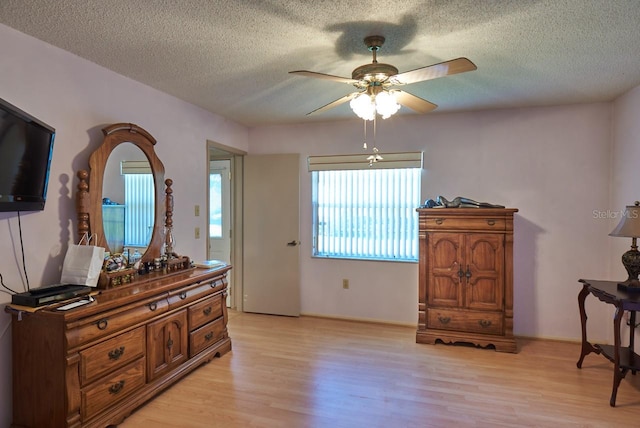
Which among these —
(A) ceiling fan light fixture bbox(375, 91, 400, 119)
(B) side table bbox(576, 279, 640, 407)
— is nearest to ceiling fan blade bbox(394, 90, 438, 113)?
(A) ceiling fan light fixture bbox(375, 91, 400, 119)

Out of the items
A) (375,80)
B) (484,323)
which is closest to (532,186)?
(484,323)

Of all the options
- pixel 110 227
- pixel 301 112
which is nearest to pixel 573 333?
pixel 301 112

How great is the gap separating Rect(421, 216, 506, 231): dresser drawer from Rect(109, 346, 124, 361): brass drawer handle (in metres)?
2.69

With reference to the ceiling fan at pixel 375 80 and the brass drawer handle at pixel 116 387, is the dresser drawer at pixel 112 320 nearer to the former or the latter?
the brass drawer handle at pixel 116 387

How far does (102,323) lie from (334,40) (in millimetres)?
2147

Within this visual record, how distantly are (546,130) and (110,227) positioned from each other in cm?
403

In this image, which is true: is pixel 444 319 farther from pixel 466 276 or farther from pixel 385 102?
pixel 385 102

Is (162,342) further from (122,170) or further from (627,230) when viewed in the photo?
(627,230)

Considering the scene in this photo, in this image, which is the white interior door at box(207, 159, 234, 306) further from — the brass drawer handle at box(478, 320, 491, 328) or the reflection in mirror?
the brass drawer handle at box(478, 320, 491, 328)

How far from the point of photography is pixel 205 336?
3.00 m

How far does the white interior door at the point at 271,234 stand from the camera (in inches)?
171

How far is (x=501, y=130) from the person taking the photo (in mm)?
3701

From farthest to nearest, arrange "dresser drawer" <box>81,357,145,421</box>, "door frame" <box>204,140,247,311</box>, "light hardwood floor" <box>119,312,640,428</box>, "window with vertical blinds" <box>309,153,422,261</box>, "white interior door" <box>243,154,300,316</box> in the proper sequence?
"door frame" <box>204,140,247,311</box> < "white interior door" <box>243,154,300,316</box> < "window with vertical blinds" <box>309,153,422,261</box> < "light hardwood floor" <box>119,312,640,428</box> < "dresser drawer" <box>81,357,145,421</box>

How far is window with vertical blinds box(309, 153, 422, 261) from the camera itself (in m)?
4.01
